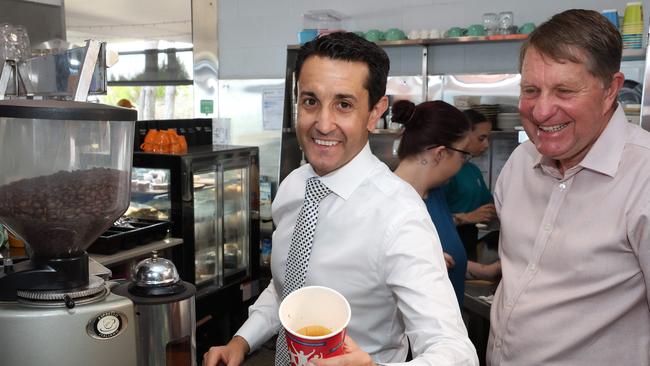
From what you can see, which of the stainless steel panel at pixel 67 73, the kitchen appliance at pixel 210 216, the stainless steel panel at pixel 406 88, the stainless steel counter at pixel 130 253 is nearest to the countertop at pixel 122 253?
the stainless steel counter at pixel 130 253

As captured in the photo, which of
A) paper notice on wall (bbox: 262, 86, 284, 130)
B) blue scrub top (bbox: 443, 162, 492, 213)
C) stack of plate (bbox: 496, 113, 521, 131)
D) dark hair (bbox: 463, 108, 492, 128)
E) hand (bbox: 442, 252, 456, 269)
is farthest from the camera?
paper notice on wall (bbox: 262, 86, 284, 130)

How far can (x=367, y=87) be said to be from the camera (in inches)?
58.6

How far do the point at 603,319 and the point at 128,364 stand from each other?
1.24 m

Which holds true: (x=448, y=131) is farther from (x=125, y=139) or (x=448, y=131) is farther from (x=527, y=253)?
(x=125, y=139)

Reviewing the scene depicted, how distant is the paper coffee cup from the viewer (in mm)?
984

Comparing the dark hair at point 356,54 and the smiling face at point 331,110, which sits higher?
the dark hair at point 356,54

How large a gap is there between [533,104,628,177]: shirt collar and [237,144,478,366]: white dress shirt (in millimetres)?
520

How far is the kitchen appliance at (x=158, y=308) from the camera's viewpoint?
1.34 metres

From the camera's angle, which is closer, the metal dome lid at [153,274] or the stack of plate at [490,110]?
the metal dome lid at [153,274]

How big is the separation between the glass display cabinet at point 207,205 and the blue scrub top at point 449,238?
2.11 metres

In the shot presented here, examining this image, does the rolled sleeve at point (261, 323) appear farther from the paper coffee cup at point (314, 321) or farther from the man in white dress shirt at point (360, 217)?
the paper coffee cup at point (314, 321)

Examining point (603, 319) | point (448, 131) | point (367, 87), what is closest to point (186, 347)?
point (367, 87)

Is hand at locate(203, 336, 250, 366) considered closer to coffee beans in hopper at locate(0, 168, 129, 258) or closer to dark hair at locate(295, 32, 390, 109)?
coffee beans in hopper at locate(0, 168, 129, 258)

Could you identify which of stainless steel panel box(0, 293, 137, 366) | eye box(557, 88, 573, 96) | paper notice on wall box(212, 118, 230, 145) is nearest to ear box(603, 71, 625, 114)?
eye box(557, 88, 573, 96)
